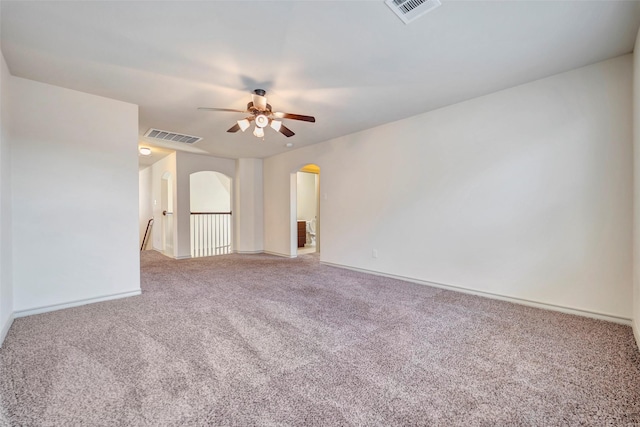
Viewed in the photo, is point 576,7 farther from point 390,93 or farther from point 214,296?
point 214,296

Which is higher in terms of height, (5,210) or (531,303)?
(5,210)

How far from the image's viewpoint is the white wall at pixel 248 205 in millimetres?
6848

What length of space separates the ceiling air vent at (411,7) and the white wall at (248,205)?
5484mm

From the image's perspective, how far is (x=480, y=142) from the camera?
3.32 m

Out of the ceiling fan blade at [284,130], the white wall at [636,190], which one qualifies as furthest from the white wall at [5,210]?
the white wall at [636,190]

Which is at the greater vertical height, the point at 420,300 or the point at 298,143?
the point at 298,143

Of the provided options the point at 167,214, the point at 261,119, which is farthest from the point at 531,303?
the point at 167,214

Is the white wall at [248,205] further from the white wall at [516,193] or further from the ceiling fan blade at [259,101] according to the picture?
the ceiling fan blade at [259,101]

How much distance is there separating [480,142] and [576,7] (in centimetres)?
157

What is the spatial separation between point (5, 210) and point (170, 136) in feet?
8.86

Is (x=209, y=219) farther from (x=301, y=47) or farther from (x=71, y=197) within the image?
(x=301, y=47)

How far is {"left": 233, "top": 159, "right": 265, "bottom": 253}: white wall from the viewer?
6.85 meters

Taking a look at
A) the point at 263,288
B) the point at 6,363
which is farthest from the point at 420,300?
the point at 6,363

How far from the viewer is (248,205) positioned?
22.6 ft
